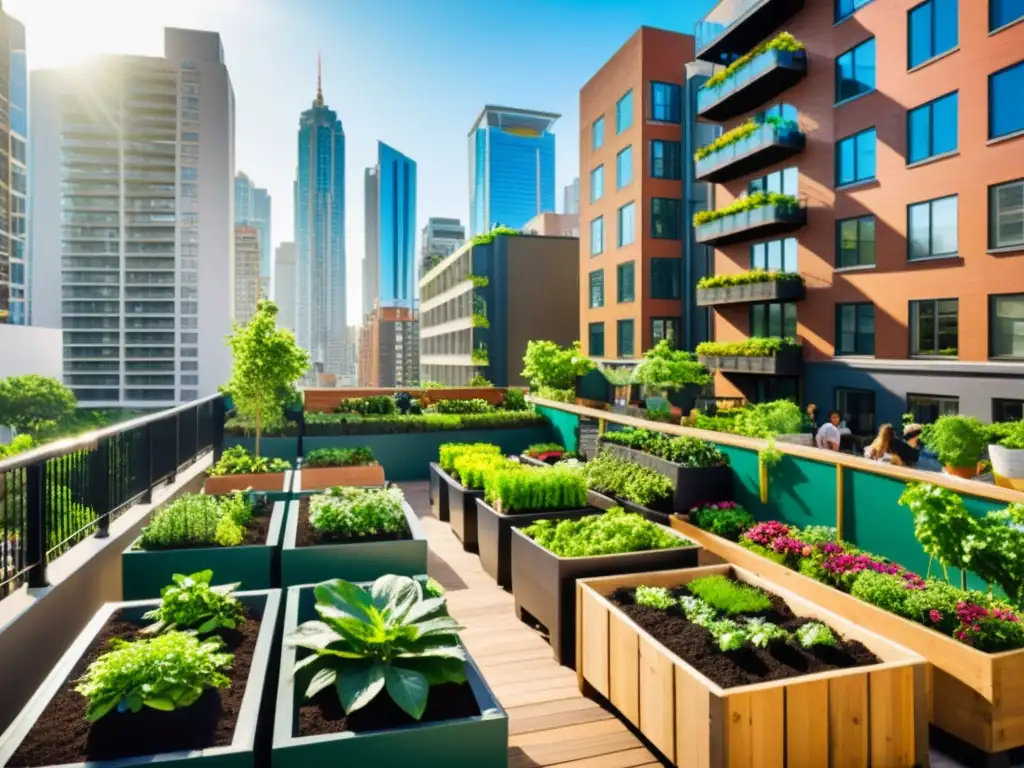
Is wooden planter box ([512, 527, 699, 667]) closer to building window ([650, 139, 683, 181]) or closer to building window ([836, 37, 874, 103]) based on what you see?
building window ([836, 37, 874, 103])

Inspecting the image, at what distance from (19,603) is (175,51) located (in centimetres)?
19271

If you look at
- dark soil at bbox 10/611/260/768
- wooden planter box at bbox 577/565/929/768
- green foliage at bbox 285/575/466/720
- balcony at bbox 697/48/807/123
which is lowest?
wooden planter box at bbox 577/565/929/768

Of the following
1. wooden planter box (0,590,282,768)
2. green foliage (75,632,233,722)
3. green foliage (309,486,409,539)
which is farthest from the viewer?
green foliage (309,486,409,539)

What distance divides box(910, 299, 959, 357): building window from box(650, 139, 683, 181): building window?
16214 millimetres

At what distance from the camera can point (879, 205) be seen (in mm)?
20891

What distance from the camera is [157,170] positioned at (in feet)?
479

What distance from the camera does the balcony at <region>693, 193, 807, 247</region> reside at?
23375 mm

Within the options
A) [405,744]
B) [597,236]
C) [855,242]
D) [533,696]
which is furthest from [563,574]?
[597,236]

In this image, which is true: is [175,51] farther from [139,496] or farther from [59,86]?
[139,496]

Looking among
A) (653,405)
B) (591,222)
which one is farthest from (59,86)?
(653,405)

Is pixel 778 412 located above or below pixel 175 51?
below

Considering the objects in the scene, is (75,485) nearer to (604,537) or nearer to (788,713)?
(604,537)

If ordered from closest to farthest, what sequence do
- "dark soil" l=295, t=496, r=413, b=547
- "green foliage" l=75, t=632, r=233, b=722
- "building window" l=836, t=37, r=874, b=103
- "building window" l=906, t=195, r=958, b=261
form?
"green foliage" l=75, t=632, r=233, b=722 < "dark soil" l=295, t=496, r=413, b=547 < "building window" l=906, t=195, r=958, b=261 < "building window" l=836, t=37, r=874, b=103

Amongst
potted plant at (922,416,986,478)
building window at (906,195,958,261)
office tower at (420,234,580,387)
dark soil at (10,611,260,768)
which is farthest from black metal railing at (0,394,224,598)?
office tower at (420,234,580,387)
